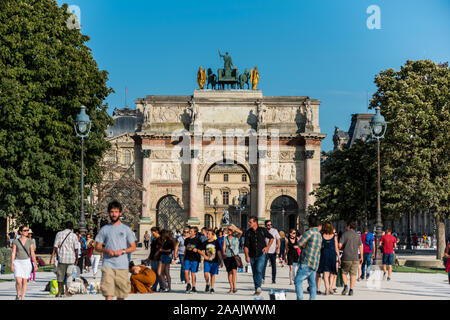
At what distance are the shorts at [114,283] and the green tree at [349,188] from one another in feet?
112

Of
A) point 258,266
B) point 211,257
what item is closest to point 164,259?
point 211,257

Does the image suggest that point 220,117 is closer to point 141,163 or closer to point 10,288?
point 141,163

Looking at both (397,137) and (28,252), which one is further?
(397,137)

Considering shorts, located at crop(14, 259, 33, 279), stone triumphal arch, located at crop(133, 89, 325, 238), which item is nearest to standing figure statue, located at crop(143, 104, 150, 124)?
stone triumphal arch, located at crop(133, 89, 325, 238)

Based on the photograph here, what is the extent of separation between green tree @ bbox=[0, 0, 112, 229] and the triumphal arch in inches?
982

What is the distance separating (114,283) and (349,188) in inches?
1437

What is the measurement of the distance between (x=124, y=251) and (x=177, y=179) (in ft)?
169

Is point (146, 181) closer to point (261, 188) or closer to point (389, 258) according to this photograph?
point (261, 188)

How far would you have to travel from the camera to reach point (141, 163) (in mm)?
64625

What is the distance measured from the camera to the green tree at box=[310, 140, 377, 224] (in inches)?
1869

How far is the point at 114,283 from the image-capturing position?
12930 mm

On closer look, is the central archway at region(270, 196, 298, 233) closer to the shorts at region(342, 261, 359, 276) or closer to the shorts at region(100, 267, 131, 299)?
the shorts at region(342, 261, 359, 276)

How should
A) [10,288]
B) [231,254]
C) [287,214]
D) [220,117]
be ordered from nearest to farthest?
[231,254], [10,288], [220,117], [287,214]

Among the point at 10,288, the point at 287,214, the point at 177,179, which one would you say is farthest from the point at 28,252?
the point at 287,214
